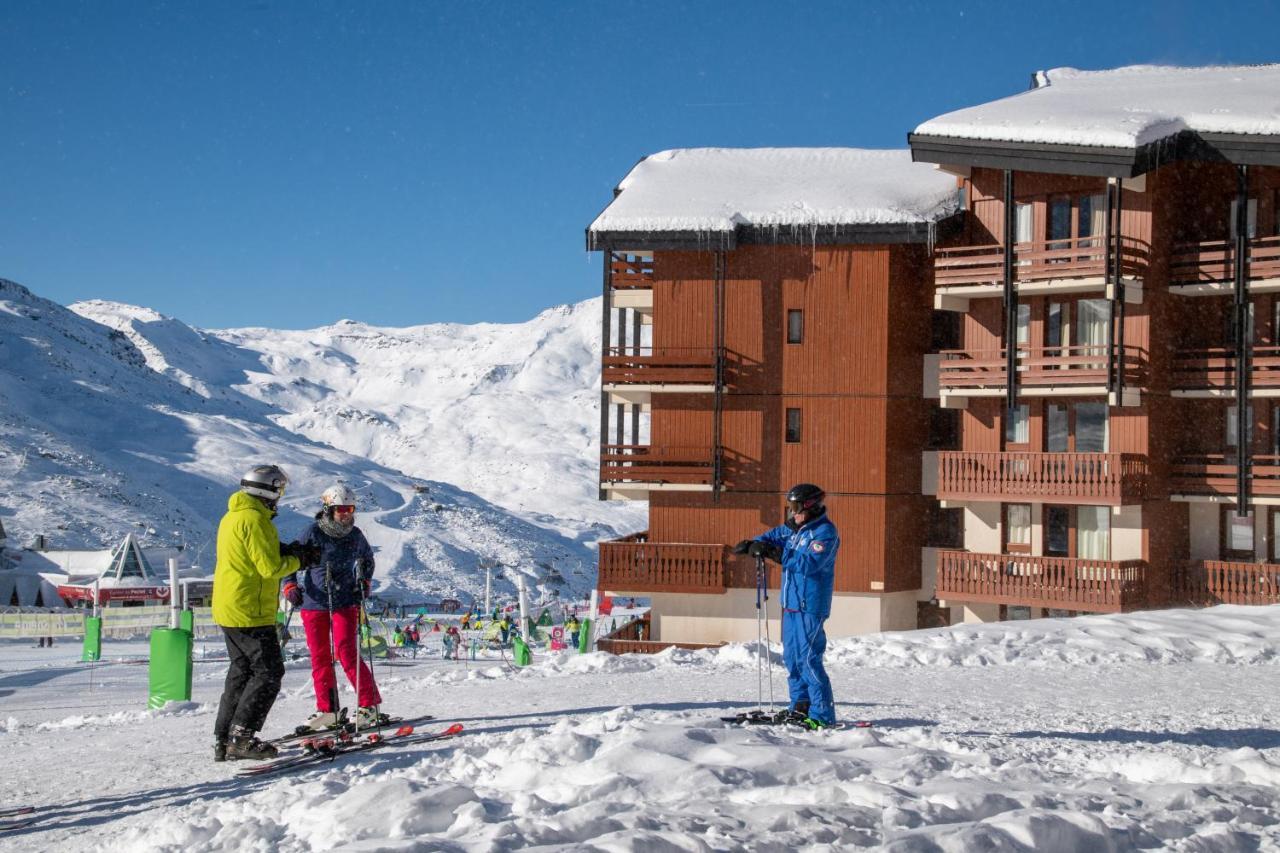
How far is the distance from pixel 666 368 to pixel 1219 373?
10709 mm

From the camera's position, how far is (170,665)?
47.9ft

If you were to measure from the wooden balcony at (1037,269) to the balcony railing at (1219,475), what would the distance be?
11.1 feet

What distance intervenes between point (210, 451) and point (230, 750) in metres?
153

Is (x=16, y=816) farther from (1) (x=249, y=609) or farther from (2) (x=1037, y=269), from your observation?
(2) (x=1037, y=269)

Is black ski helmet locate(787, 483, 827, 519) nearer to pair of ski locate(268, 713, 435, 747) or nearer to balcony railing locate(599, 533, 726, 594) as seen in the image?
pair of ski locate(268, 713, 435, 747)

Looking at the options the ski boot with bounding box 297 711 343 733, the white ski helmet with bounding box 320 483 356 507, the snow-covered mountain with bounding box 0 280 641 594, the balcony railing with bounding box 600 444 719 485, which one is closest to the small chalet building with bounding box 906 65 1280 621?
the balcony railing with bounding box 600 444 719 485

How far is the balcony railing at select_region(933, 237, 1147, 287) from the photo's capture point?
78.4 ft

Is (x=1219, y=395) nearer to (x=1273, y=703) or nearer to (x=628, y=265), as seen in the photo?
(x=628, y=265)

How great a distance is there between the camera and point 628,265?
92.2 ft

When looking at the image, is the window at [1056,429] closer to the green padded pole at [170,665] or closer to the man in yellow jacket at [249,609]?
the green padded pole at [170,665]

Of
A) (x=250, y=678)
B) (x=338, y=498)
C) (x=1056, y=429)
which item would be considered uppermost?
(x=1056, y=429)

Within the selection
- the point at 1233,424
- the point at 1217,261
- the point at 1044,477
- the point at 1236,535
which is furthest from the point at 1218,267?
the point at 1236,535

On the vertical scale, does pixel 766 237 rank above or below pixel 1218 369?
above

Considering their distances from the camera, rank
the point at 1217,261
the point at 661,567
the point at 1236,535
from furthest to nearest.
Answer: the point at 661,567, the point at 1236,535, the point at 1217,261
